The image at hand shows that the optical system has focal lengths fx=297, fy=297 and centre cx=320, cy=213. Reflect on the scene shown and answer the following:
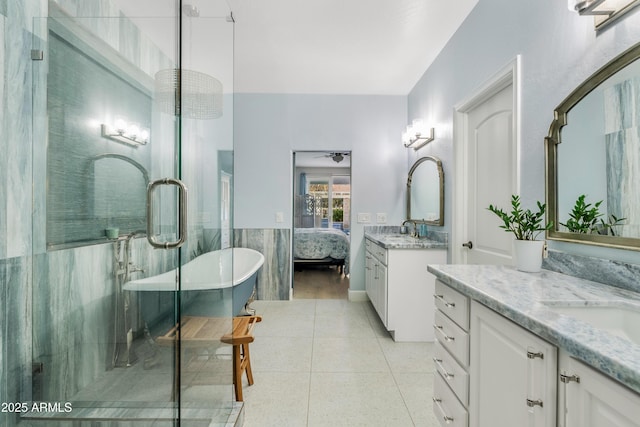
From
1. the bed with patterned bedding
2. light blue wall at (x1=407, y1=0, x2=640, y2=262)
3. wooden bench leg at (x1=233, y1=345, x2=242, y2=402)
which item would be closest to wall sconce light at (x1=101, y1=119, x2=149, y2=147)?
wooden bench leg at (x1=233, y1=345, x2=242, y2=402)

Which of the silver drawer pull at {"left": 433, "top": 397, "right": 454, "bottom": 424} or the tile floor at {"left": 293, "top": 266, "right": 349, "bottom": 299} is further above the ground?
the silver drawer pull at {"left": 433, "top": 397, "right": 454, "bottom": 424}

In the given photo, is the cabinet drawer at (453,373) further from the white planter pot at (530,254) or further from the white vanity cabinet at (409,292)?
the white vanity cabinet at (409,292)

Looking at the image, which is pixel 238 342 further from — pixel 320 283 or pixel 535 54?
pixel 320 283

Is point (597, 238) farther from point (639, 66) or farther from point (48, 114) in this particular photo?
point (48, 114)

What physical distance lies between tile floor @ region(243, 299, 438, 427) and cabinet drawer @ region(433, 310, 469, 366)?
0.61m

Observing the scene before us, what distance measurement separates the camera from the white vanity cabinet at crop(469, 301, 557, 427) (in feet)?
2.52

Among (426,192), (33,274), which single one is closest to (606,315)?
(33,274)

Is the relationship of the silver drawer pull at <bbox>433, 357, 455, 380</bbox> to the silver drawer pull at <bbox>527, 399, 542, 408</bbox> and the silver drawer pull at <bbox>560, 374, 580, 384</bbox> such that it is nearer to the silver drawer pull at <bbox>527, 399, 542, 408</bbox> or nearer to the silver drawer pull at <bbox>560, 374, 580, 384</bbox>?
the silver drawer pull at <bbox>527, 399, 542, 408</bbox>

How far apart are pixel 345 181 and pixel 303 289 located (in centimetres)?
478

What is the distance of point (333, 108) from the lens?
3.79 m

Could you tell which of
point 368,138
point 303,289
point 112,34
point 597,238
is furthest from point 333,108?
point 597,238

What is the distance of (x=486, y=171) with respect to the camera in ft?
7.11

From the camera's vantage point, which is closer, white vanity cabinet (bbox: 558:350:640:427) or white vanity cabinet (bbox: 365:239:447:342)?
white vanity cabinet (bbox: 558:350:640:427)

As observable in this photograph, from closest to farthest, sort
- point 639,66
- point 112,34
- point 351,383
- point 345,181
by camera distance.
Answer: point 639,66 → point 112,34 → point 351,383 → point 345,181
